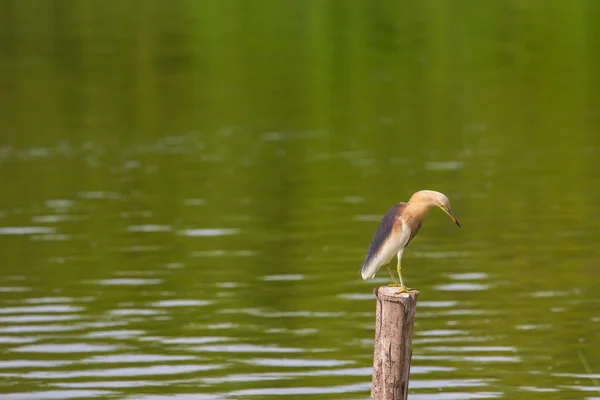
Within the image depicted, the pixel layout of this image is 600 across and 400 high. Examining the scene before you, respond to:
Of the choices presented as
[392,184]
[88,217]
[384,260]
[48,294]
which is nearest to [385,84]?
[392,184]

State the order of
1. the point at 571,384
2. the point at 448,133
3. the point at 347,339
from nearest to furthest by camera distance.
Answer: the point at 571,384
the point at 347,339
the point at 448,133

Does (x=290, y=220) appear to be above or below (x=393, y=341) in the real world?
above

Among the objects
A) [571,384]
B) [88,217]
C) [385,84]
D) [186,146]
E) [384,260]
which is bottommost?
[571,384]

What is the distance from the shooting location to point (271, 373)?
14.2 metres

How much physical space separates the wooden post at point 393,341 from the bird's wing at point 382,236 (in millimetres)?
351

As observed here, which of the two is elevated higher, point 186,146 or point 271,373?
point 186,146

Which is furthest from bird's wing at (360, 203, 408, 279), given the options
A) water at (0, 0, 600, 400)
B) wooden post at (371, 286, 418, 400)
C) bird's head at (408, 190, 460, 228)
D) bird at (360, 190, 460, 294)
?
water at (0, 0, 600, 400)

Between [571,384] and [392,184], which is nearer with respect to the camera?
[571,384]

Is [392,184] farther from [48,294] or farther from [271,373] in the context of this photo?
[271,373]

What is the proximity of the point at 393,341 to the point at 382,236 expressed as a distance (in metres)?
0.72

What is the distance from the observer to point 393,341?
32.0 ft

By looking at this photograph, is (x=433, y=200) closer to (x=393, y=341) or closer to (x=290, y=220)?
(x=393, y=341)

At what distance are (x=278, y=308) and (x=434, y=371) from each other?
3132mm

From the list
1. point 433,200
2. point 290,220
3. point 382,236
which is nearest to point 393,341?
point 382,236
